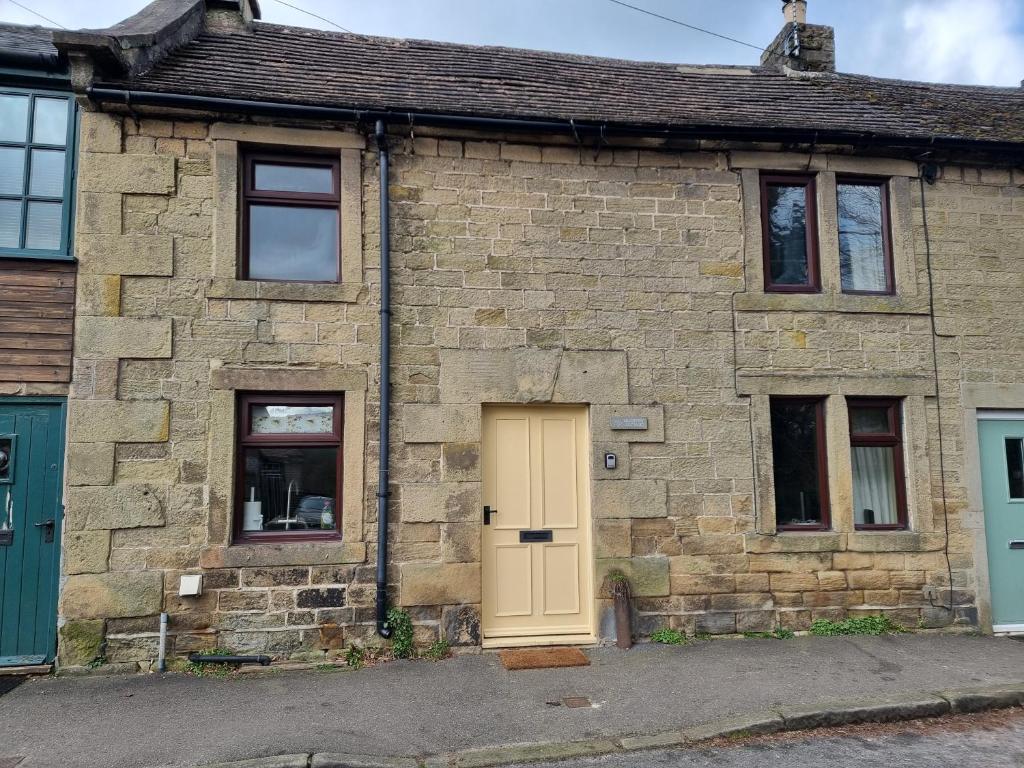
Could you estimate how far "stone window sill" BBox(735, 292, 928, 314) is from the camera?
677cm

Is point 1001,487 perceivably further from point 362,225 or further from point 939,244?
point 362,225

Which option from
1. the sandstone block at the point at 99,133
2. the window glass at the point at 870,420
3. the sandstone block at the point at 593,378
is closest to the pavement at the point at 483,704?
the window glass at the point at 870,420

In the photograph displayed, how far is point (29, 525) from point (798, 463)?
7.17 meters

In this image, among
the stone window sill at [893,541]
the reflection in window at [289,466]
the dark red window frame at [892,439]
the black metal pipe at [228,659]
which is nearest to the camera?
the black metal pipe at [228,659]

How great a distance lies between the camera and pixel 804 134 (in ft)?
22.2

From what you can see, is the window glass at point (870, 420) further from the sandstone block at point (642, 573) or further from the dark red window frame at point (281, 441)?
the dark red window frame at point (281, 441)

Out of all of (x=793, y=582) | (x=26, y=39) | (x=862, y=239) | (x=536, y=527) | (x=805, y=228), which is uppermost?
(x=26, y=39)

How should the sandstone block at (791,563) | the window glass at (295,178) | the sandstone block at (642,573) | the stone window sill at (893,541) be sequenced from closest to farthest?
the sandstone block at (642,573) < the window glass at (295,178) < the sandstone block at (791,563) < the stone window sill at (893,541)

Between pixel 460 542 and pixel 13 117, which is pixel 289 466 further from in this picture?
pixel 13 117

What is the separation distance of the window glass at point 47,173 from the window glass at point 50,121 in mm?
120

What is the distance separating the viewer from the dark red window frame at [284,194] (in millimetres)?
6309

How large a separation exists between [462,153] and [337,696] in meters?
4.99

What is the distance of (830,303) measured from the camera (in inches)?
270

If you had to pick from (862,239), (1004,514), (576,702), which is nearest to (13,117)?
(576,702)
